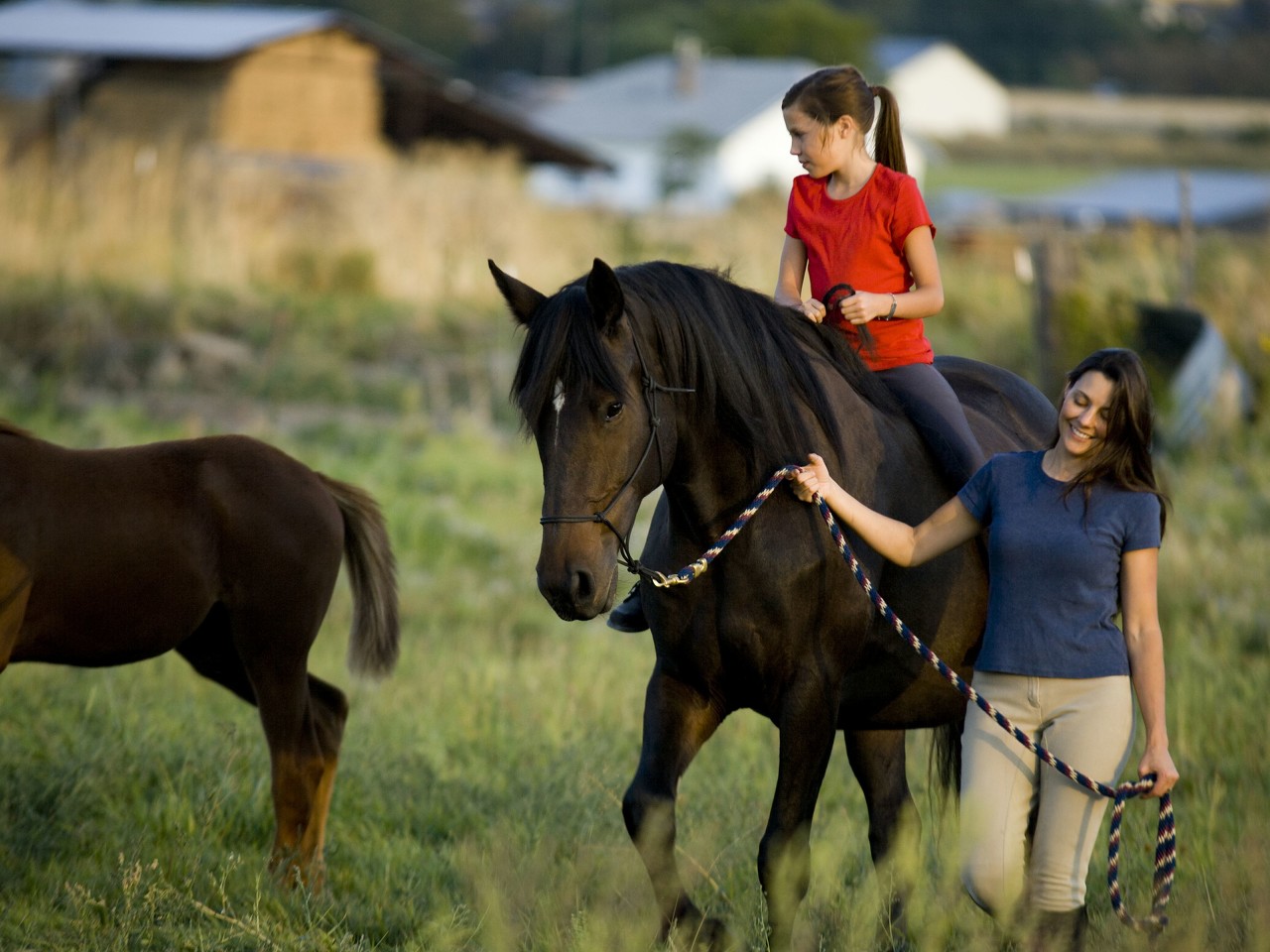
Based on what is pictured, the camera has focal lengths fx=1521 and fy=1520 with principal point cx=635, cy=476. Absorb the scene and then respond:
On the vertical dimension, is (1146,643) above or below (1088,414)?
below

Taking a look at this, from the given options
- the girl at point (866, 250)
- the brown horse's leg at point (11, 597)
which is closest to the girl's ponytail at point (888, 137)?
the girl at point (866, 250)

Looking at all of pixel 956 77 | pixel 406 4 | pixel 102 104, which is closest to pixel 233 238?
pixel 102 104

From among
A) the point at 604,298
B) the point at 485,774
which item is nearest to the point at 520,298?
the point at 604,298

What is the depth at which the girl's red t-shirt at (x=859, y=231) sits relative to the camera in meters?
4.13

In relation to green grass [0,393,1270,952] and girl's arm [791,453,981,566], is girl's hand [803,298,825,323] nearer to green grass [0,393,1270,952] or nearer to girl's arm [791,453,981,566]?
girl's arm [791,453,981,566]

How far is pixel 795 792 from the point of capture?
3855mm

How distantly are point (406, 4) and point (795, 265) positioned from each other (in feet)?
273

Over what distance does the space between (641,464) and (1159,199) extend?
148 feet

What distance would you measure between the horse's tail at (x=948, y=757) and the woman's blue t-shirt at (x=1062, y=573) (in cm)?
125

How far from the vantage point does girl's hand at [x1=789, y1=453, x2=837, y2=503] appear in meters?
3.78

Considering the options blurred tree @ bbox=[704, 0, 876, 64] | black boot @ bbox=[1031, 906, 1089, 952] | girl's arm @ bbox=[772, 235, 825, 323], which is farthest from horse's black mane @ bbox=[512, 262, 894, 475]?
blurred tree @ bbox=[704, 0, 876, 64]

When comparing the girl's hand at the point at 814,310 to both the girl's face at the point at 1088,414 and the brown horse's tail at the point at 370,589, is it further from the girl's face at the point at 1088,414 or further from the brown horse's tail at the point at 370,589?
the brown horse's tail at the point at 370,589

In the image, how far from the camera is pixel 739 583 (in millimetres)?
3824

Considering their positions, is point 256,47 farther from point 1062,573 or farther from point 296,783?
point 1062,573
